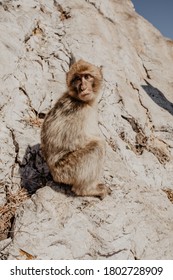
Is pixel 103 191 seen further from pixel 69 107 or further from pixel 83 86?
pixel 83 86

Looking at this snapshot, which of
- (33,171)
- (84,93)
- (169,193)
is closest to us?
(84,93)

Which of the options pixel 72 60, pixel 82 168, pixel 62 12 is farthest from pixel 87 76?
pixel 62 12

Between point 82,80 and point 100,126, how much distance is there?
212cm

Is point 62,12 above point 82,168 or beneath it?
above

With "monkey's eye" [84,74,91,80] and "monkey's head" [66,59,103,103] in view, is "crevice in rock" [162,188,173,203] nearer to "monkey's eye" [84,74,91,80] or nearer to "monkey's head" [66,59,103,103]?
"monkey's head" [66,59,103,103]

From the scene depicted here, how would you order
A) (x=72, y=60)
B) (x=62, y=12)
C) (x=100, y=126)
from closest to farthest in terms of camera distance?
1. (x=100, y=126)
2. (x=72, y=60)
3. (x=62, y=12)

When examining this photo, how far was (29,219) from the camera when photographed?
4.33 m

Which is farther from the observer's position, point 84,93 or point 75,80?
point 75,80

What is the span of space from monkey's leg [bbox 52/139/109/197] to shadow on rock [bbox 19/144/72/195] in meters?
0.73

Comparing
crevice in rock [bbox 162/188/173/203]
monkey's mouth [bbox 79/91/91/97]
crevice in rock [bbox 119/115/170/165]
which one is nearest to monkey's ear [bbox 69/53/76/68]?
crevice in rock [bbox 119/115/170/165]

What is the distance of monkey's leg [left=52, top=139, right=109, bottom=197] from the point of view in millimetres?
4527

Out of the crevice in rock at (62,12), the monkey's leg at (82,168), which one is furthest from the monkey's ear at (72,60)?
the monkey's leg at (82,168)

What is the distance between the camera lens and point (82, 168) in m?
4.52
